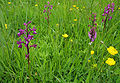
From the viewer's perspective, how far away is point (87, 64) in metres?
1.23

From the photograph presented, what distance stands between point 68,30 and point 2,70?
3.32ft

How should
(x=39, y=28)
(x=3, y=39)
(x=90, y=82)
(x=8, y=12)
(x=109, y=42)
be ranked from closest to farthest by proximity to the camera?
(x=90, y=82)
(x=3, y=39)
(x=109, y=42)
(x=39, y=28)
(x=8, y=12)

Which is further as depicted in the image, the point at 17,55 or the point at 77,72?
the point at 17,55

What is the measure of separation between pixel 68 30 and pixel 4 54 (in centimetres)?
93

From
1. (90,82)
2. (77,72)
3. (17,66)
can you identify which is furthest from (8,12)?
(90,82)

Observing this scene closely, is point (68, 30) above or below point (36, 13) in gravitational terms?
below

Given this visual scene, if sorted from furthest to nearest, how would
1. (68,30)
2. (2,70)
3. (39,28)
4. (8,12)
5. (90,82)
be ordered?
1. (8,12)
2. (39,28)
3. (68,30)
4. (2,70)
5. (90,82)

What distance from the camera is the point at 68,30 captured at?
70.0 inches

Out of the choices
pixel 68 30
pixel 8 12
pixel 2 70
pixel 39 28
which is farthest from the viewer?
pixel 8 12

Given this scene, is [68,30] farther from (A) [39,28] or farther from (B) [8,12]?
(B) [8,12]

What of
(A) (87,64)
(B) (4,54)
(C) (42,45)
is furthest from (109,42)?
(B) (4,54)

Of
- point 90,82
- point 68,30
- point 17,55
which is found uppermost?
point 68,30

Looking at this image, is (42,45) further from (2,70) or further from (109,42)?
(109,42)

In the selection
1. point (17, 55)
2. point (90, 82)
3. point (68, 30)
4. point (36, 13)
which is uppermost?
point (36, 13)
